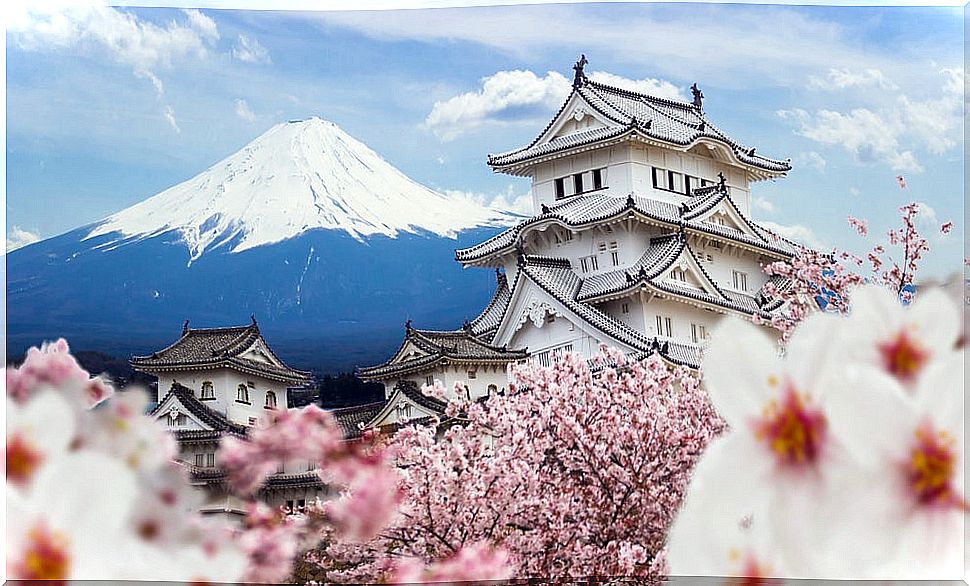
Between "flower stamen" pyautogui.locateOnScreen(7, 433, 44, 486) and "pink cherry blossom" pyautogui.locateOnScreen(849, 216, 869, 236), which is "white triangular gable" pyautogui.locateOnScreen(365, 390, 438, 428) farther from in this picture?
"flower stamen" pyautogui.locateOnScreen(7, 433, 44, 486)

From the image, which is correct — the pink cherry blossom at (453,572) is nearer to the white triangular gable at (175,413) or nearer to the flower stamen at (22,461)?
the flower stamen at (22,461)

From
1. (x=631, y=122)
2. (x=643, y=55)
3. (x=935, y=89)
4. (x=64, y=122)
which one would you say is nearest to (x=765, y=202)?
(x=631, y=122)

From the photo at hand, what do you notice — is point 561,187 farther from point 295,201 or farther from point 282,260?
point 282,260

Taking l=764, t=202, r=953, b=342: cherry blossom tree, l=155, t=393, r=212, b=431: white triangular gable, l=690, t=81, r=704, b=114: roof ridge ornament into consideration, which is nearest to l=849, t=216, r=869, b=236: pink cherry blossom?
l=764, t=202, r=953, b=342: cherry blossom tree

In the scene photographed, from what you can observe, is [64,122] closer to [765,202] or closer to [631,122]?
[631,122]

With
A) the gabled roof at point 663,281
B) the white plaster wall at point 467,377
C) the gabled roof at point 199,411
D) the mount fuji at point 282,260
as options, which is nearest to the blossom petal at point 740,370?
the mount fuji at point 282,260

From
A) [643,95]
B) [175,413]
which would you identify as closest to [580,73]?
[643,95]
